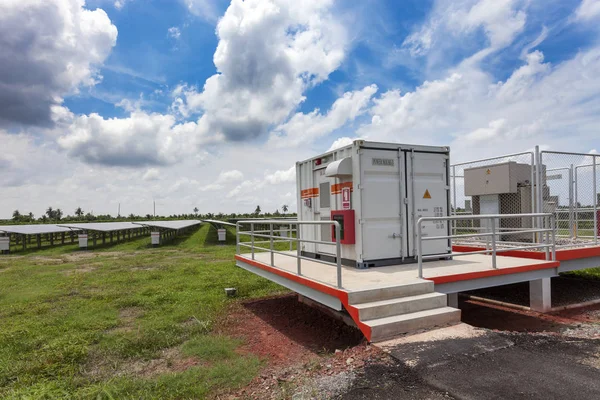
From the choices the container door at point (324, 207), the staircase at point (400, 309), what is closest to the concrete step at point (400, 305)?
the staircase at point (400, 309)

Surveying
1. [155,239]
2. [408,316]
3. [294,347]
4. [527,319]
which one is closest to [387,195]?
[408,316]

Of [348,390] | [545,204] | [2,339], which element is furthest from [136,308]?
[545,204]

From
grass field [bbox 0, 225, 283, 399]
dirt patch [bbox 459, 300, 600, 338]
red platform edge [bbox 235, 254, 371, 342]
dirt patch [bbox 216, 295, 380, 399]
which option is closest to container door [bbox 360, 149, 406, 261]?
red platform edge [bbox 235, 254, 371, 342]

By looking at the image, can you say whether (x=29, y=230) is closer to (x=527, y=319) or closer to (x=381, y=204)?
(x=381, y=204)

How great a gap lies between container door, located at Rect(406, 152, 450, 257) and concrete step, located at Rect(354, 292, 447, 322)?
2.28 m

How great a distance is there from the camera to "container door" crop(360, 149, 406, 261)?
6.95 metres

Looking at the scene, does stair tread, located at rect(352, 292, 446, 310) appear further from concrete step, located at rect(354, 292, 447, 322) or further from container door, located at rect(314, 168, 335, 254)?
container door, located at rect(314, 168, 335, 254)

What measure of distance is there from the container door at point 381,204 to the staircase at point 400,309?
174cm

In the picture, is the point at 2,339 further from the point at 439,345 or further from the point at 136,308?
the point at 439,345

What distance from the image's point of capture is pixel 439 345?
4.21m

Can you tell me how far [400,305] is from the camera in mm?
4906

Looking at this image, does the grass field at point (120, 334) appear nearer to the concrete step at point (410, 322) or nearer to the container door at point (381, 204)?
the concrete step at point (410, 322)

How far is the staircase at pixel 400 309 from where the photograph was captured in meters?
4.61

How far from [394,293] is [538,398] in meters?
2.17
